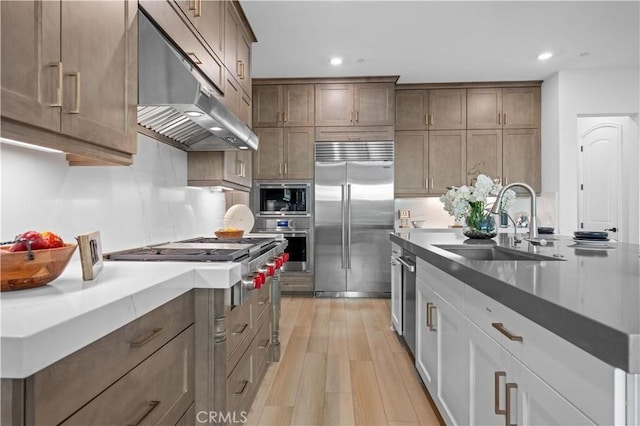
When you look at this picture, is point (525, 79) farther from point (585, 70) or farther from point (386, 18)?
point (386, 18)

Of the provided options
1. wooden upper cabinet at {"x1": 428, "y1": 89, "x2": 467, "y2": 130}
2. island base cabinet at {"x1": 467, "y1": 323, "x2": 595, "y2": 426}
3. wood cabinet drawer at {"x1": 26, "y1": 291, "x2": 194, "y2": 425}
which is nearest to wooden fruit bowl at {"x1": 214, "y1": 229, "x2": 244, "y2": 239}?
wood cabinet drawer at {"x1": 26, "y1": 291, "x2": 194, "y2": 425}

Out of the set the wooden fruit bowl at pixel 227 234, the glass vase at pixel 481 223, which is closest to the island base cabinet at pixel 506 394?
the glass vase at pixel 481 223

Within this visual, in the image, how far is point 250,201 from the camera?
190 inches

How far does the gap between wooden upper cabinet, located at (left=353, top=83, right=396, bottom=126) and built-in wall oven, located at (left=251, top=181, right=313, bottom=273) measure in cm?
109

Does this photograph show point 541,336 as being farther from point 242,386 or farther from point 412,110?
point 412,110

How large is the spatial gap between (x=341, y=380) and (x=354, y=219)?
252 cm

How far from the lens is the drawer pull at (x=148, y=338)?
94cm

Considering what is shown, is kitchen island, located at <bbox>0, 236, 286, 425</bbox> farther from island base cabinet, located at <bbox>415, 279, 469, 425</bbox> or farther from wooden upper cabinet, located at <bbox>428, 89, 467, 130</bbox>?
wooden upper cabinet, located at <bbox>428, 89, 467, 130</bbox>

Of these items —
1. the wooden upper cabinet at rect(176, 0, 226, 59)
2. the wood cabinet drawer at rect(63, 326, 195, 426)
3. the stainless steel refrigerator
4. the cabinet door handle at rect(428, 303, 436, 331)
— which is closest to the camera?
the wood cabinet drawer at rect(63, 326, 195, 426)

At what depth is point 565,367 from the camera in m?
0.78

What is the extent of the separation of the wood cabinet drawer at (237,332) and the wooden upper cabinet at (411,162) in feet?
11.8

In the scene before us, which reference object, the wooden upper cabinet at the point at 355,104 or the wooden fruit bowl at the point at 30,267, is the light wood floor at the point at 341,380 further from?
the wooden upper cabinet at the point at 355,104

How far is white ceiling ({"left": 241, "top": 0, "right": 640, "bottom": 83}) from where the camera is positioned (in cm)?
314

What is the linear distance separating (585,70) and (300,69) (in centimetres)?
348
